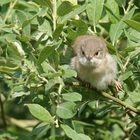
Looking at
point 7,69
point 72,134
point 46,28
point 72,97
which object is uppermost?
point 46,28

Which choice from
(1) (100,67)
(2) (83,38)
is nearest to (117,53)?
(2) (83,38)

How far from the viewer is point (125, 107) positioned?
8.75 feet

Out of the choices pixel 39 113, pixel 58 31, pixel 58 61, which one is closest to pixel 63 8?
pixel 58 31

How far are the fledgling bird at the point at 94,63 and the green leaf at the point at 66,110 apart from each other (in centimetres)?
34

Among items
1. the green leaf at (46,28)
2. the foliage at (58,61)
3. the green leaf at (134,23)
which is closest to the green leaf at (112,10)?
the foliage at (58,61)

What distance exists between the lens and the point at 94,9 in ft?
9.17

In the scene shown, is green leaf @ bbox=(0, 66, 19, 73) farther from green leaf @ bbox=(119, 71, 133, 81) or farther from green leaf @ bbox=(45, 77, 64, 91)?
green leaf @ bbox=(119, 71, 133, 81)

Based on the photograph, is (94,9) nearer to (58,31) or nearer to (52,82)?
(58,31)

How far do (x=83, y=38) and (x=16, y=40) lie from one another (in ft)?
1.16

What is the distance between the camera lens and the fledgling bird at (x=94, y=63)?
9.14ft

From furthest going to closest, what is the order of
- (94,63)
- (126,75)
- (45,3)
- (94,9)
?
(94,63) → (94,9) → (126,75) → (45,3)

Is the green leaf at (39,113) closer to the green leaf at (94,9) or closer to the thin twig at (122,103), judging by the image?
the thin twig at (122,103)

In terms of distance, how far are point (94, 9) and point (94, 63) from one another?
1.08 feet

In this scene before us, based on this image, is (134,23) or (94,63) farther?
(94,63)
